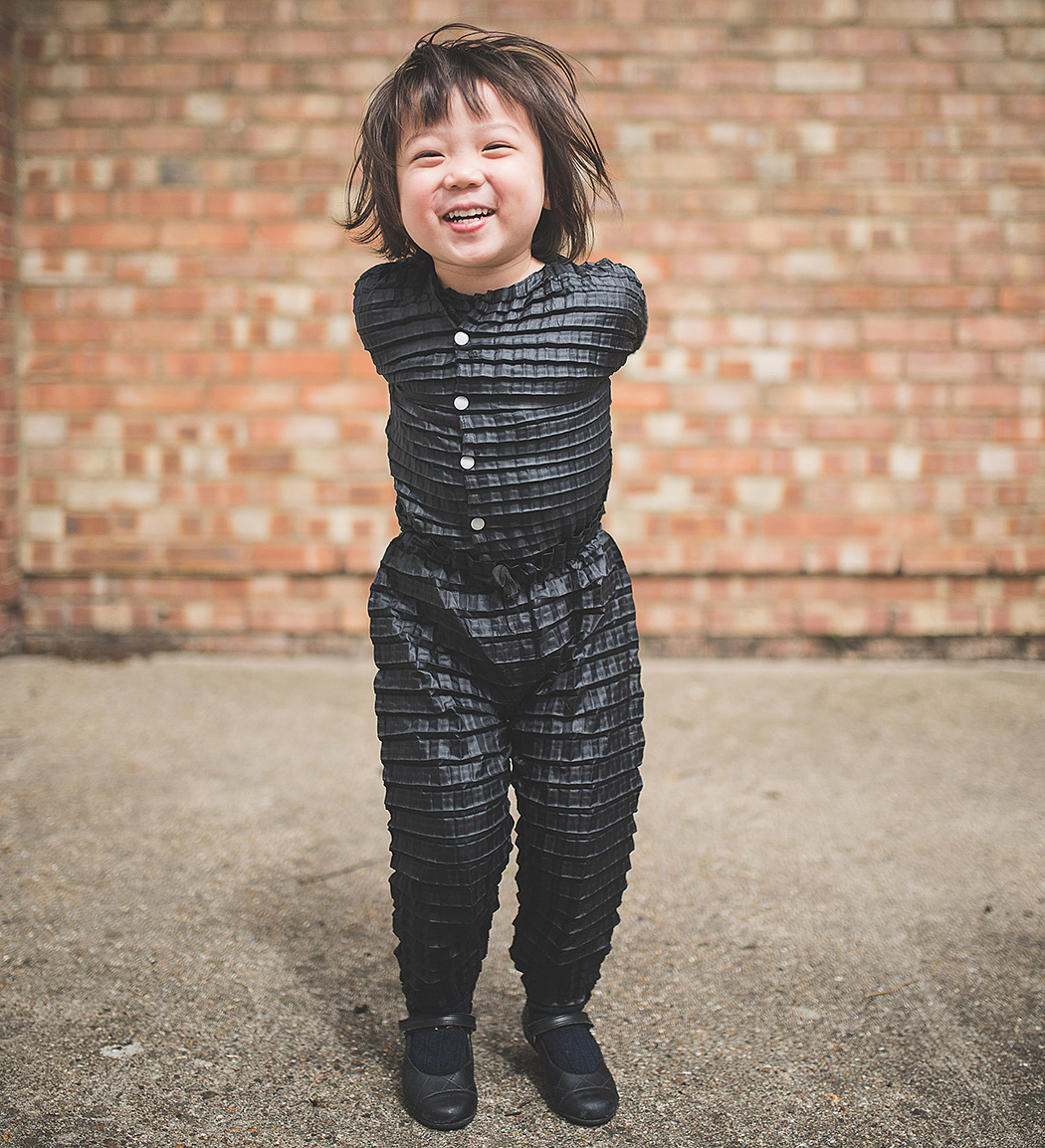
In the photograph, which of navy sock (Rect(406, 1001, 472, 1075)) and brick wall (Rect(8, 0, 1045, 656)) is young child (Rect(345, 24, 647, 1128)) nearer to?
navy sock (Rect(406, 1001, 472, 1075))

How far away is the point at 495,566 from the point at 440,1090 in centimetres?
80

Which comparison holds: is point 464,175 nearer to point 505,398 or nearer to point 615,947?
point 505,398

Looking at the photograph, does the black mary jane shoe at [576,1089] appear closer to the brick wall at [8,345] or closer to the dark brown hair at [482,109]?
the dark brown hair at [482,109]

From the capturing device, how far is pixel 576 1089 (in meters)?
1.63

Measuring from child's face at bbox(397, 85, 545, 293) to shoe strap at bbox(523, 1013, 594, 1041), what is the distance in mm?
1165

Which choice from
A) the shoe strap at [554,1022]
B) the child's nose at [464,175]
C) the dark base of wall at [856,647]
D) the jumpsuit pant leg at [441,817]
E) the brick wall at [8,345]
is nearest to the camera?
the child's nose at [464,175]

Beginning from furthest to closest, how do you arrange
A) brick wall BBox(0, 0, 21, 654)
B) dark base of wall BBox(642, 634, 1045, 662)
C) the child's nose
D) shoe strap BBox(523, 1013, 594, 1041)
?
dark base of wall BBox(642, 634, 1045, 662)
brick wall BBox(0, 0, 21, 654)
shoe strap BBox(523, 1013, 594, 1041)
the child's nose

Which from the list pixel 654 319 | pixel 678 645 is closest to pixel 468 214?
pixel 654 319

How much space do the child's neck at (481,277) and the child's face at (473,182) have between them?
0.03 metres

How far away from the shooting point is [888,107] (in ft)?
12.7

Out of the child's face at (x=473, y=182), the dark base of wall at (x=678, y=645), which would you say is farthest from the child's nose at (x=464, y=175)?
the dark base of wall at (x=678, y=645)

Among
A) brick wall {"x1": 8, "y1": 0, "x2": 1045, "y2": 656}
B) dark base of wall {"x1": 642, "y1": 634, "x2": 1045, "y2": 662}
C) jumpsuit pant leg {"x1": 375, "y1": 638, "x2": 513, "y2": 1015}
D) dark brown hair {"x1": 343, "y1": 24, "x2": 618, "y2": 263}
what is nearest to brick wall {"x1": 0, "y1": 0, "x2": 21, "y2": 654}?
brick wall {"x1": 8, "y1": 0, "x2": 1045, "y2": 656}

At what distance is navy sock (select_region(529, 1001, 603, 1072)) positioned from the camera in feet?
5.45

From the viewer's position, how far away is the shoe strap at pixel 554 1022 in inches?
66.7
